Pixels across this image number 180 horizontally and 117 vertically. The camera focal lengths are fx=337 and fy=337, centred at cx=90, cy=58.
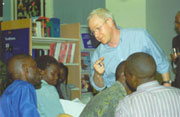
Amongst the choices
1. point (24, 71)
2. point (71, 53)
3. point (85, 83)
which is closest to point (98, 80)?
point (24, 71)

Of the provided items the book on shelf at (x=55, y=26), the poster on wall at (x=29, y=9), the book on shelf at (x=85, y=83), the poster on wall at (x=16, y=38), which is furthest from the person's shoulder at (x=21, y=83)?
the poster on wall at (x=29, y=9)

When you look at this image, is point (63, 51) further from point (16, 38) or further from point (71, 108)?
point (71, 108)

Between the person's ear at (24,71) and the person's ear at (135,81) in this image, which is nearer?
the person's ear at (135,81)

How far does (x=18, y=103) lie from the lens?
2055 millimetres

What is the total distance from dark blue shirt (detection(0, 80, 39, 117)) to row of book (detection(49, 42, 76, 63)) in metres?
2.88

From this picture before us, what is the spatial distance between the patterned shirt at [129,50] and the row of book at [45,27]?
2130 millimetres

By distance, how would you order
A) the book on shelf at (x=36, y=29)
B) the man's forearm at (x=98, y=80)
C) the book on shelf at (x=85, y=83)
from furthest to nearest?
the book on shelf at (x=85, y=83)
the book on shelf at (x=36, y=29)
the man's forearm at (x=98, y=80)

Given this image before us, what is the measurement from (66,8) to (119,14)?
1.51 metres

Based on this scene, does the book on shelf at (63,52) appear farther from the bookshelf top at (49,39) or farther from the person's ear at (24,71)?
the person's ear at (24,71)

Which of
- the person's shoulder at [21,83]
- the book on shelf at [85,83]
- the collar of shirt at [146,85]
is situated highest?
the collar of shirt at [146,85]

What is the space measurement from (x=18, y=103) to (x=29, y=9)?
418 cm

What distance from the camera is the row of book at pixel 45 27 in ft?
15.2

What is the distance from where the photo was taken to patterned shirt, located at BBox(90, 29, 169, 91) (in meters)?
2.52

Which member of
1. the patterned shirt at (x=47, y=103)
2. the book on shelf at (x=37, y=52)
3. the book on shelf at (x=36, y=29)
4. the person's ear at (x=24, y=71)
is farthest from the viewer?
the book on shelf at (x=37, y=52)
